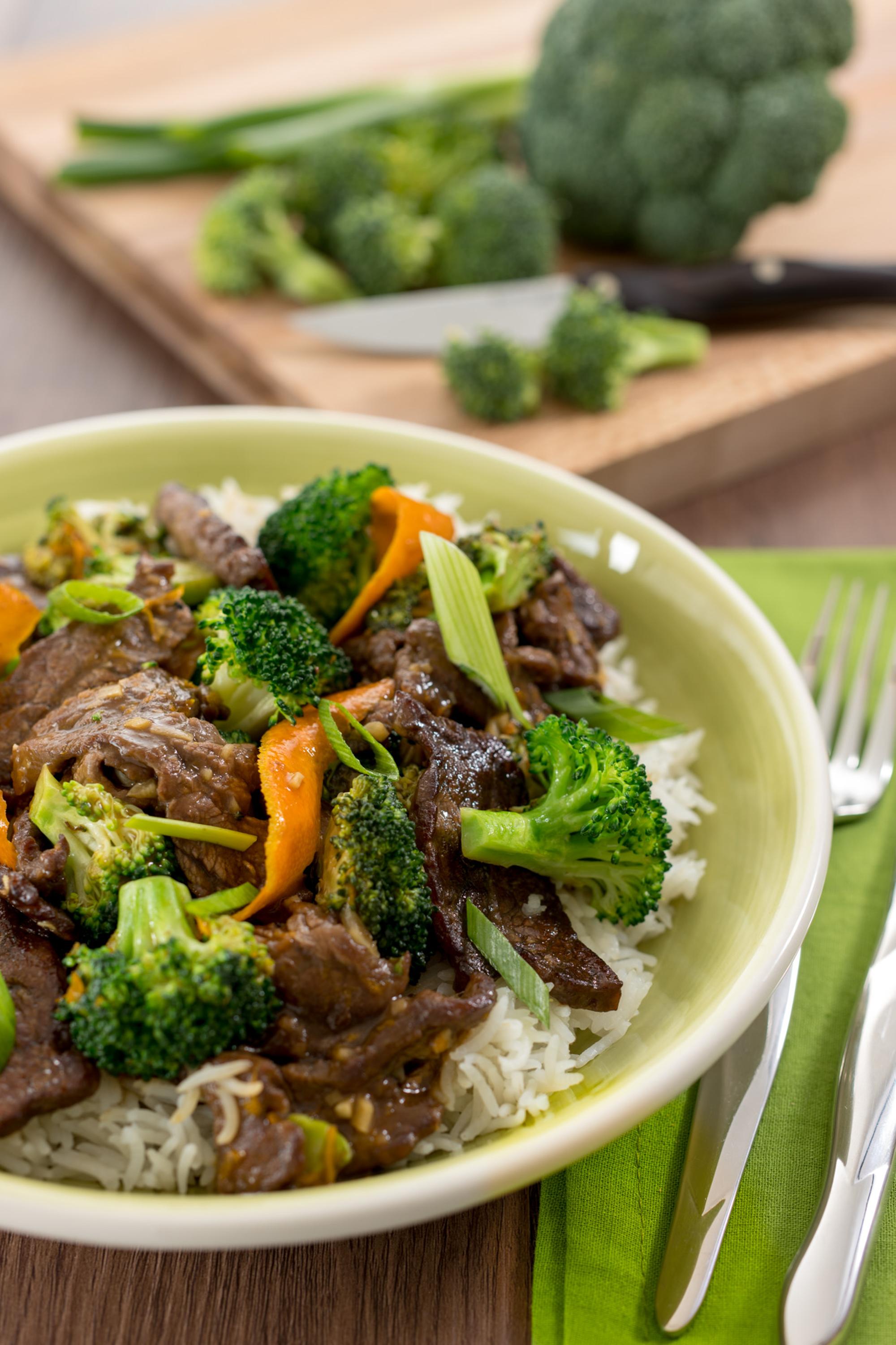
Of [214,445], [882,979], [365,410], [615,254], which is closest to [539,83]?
[615,254]

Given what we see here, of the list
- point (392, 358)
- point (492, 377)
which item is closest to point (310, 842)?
point (492, 377)

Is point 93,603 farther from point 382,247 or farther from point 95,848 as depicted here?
point 382,247

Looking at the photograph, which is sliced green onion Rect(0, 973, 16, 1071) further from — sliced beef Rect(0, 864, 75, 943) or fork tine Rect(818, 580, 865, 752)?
fork tine Rect(818, 580, 865, 752)

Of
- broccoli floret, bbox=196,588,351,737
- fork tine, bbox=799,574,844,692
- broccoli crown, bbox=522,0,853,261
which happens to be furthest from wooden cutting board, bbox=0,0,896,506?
broccoli floret, bbox=196,588,351,737

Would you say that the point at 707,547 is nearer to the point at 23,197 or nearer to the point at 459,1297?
the point at 459,1297

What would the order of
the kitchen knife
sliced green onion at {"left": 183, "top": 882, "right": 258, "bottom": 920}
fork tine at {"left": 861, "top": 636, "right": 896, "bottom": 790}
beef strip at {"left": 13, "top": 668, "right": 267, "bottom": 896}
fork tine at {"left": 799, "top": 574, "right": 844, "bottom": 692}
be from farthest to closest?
1. the kitchen knife
2. fork tine at {"left": 799, "top": 574, "right": 844, "bottom": 692}
3. fork tine at {"left": 861, "top": 636, "right": 896, "bottom": 790}
4. beef strip at {"left": 13, "top": 668, "right": 267, "bottom": 896}
5. sliced green onion at {"left": 183, "top": 882, "right": 258, "bottom": 920}

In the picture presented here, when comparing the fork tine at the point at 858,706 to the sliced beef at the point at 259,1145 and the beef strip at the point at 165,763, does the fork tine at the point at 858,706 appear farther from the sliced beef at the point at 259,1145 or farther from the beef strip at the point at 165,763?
the sliced beef at the point at 259,1145
